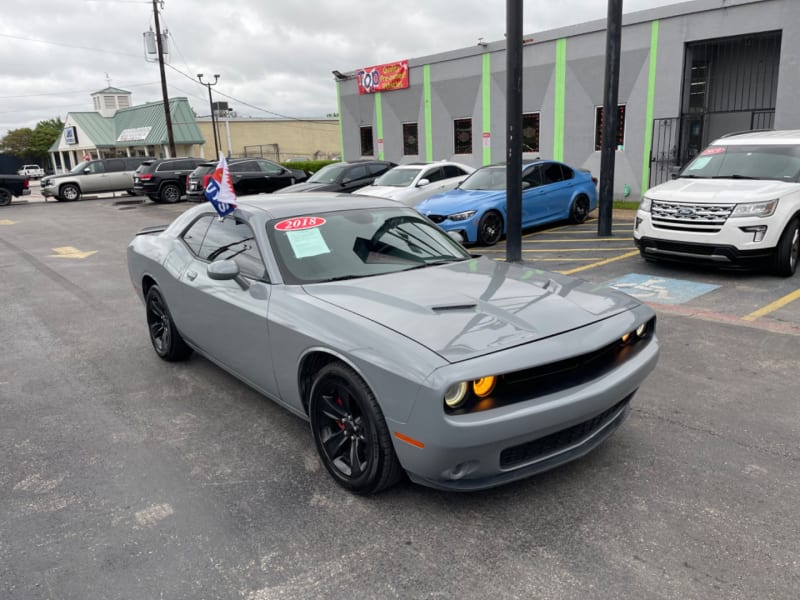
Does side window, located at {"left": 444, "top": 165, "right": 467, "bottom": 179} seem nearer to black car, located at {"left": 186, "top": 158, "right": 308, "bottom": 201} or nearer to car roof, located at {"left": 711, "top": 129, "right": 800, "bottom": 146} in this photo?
car roof, located at {"left": 711, "top": 129, "right": 800, "bottom": 146}

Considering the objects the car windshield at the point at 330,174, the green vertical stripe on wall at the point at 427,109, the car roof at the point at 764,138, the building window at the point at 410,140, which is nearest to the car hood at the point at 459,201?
the car roof at the point at 764,138

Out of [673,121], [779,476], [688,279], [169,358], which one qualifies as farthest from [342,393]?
[673,121]

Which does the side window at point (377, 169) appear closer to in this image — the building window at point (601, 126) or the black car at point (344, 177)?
the black car at point (344, 177)

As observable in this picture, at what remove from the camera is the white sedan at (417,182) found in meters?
13.2

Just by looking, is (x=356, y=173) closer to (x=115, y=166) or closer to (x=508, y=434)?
(x=508, y=434)

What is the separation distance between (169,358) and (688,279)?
6.26m

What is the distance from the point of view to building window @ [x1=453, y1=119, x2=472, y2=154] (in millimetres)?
20281

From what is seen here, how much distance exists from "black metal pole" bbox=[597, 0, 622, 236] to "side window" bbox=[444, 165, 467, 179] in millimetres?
3809

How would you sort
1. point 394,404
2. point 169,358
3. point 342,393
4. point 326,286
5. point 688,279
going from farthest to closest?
1. point 688,279
2. point 169,358
3. point 326,286
4. point 342,393
5. point 394,404

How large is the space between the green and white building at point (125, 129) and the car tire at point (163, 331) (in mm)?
42444

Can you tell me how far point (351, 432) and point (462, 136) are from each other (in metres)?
18.5

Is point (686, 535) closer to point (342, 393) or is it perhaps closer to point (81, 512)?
point (342, 393)

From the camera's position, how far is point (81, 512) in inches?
125

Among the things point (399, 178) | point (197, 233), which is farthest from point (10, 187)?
point (197, 233)
